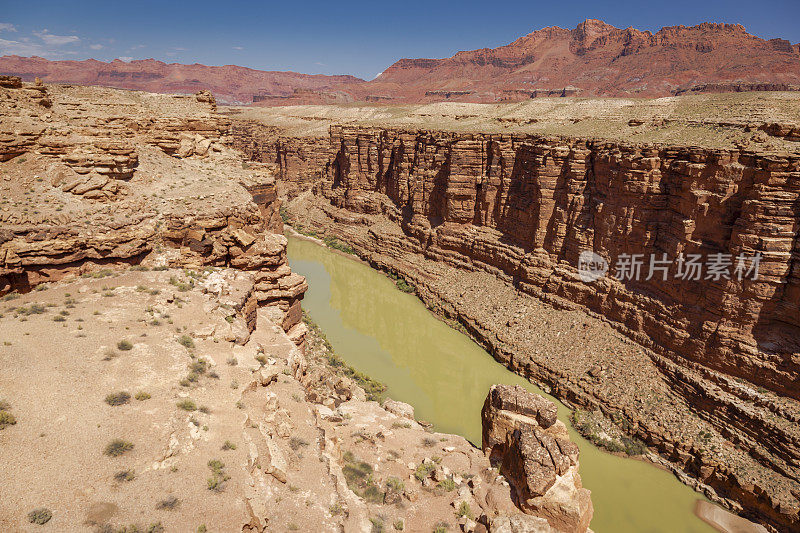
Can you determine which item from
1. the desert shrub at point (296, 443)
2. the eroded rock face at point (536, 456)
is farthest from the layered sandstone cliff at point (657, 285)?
the desert shrub at point (296, 443)

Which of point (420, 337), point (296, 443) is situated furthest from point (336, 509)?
point (420, 337)

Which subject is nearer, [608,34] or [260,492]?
[260,492]

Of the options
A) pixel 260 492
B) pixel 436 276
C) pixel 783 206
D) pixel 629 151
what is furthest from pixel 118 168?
pixel 783 206

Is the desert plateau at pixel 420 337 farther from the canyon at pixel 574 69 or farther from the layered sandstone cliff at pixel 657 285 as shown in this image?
the canyon at pixel 574 69

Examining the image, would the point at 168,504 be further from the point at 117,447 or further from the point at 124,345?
the point at 124,345

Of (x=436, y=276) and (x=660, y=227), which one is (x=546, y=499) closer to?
(x=660, y=227)

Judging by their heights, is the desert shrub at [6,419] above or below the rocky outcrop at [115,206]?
below

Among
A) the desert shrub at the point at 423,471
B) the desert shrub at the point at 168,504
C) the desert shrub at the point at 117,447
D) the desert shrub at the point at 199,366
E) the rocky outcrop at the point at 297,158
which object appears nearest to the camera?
the desert shrub at the point at 168,504

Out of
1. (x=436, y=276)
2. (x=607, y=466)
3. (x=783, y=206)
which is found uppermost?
(x=783, y=206)
